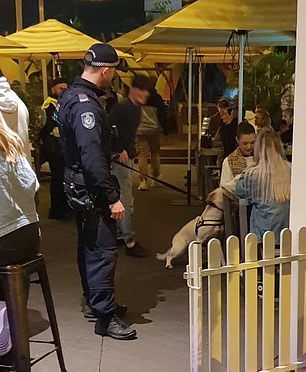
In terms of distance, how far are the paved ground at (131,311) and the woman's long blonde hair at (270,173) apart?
94 cm

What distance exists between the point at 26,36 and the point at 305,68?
18.9 feet

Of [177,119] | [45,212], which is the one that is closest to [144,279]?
[45,212]

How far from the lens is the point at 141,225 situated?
7020mm

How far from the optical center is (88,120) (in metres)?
3.61

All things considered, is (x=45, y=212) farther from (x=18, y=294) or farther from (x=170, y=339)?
(x=18, y=294)

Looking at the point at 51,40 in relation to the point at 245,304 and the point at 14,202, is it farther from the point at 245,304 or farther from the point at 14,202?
the point at 245,304

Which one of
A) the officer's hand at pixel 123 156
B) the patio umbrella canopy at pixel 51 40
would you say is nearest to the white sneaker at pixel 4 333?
the officer's hand at pixel 123 156

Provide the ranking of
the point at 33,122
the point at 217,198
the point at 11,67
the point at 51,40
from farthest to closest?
the point at 11,67, the point at 51,40, the point at 33,122, the point at 217,198

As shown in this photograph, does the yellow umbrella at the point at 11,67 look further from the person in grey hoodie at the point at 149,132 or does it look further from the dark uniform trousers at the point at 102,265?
the dark uniform trousers at the point at 102,265

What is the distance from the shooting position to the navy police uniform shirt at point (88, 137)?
11.8 feet

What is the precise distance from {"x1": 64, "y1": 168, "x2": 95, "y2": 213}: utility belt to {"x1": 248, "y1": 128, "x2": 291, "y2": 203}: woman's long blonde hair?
1.23 meters

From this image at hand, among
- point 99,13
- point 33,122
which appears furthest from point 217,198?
point 99,13

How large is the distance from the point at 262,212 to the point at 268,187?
0.17 m

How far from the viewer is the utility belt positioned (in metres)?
3.75
